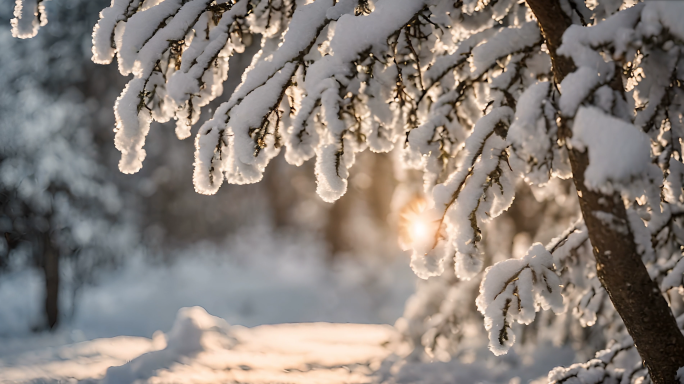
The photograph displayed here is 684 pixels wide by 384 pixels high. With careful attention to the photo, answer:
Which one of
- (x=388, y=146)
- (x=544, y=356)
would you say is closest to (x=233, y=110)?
(x=388, y=146)

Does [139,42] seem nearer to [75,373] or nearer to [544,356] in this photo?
[75,373]

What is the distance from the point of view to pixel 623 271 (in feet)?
6.05

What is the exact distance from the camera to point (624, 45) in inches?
62.2

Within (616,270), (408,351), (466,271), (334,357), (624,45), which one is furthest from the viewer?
(408,351)

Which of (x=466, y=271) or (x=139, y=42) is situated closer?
(x=466, y=271)

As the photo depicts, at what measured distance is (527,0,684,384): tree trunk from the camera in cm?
179

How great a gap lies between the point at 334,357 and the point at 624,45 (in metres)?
4.39

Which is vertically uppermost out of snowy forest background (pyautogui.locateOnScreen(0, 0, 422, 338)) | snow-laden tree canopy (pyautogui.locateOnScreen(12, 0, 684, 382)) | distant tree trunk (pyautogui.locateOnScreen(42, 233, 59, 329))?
snowy forest background (pyautogui.locateOnScreen(0, 0, 422, 338))

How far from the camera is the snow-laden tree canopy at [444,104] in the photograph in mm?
1631

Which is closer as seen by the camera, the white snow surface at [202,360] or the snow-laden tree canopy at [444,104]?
the snow-laden tree canopy at [444,104]

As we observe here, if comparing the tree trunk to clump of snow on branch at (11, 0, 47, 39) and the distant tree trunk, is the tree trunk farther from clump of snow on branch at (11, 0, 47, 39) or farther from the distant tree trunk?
the distant tree trunk

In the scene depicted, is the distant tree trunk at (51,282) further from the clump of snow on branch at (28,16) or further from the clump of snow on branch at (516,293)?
the clump of snow on branch at (516,293)

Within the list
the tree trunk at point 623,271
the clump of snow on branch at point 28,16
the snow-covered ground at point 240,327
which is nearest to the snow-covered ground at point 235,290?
the snow-covered ground at point 240,327

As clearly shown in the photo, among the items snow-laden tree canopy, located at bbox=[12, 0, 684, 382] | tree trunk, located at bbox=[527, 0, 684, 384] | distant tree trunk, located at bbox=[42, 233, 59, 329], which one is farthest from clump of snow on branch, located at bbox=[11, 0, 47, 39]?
distant tree trunk, located at bbox=[42, 233, 59, 329]
